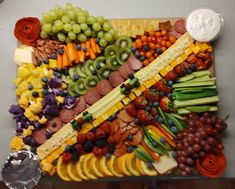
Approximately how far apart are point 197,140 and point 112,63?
0.53m

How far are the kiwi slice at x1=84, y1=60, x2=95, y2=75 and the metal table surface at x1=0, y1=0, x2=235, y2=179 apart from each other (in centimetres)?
29

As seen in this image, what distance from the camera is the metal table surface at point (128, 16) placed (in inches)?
72.9

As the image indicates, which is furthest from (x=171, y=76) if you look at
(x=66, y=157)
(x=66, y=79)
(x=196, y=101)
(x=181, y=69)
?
(x=66, y=157)

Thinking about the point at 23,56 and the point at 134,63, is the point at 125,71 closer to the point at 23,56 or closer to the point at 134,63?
the point at 134,63

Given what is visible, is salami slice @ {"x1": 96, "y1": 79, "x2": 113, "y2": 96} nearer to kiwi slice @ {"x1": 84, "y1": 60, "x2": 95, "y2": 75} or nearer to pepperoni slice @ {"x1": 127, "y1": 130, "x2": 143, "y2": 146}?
kiwi slice @ {"x1": 84, "y1": 60, "x2": 95, "y2": 75}

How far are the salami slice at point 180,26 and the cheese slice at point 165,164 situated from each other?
1.95ft

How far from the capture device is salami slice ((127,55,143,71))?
5.96 feet

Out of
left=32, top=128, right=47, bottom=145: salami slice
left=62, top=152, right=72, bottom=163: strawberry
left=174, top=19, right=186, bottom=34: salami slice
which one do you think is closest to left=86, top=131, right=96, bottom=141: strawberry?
left=62, top=152, right=72, bottom=163: strawberry

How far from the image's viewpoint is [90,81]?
6.04 ft

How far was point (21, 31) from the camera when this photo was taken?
1.89 meters

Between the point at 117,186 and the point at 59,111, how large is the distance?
1.46 ft

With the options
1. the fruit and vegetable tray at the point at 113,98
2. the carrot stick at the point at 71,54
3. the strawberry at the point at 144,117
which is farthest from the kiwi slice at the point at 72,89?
the strawberry at the point at 144,117

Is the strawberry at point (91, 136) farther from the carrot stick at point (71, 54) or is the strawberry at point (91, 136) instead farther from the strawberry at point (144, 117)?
the carrot stick at point (71, 54)

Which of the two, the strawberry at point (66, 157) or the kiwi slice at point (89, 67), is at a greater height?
the kiwi slice at point (89, 67)
